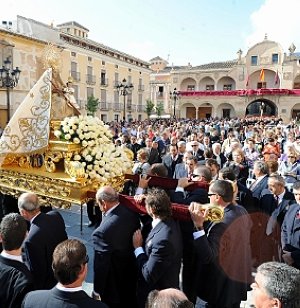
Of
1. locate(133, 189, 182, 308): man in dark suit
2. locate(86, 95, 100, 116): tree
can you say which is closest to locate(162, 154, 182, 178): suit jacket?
locate(133, 189, 182, 308): man in dark suit

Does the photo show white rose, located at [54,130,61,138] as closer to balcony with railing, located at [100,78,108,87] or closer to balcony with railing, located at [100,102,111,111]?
balcony with railing, located at [100,102,111,111]

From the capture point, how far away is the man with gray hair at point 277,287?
157 cm

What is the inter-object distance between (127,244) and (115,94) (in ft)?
114

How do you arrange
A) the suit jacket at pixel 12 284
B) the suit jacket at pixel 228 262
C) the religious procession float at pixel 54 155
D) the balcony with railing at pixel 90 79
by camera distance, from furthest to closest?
the balcony with railing at pixel 90 79 → the religious procession float at pixel 54 155 → the suit jacket at pixel 228 262 → the suit jacket at pixel 12 284

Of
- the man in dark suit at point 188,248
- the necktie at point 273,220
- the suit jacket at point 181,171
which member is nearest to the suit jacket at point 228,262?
the man in dark suit at point 188,248

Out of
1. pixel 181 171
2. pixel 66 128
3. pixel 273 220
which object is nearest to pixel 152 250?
pixel 66 128

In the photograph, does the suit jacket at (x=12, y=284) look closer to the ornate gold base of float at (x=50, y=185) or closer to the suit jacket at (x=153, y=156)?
the ornate gold base of float at (x=50, y=185)

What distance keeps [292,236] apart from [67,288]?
251 cm

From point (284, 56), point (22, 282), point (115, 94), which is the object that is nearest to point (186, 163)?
point (22, 282)

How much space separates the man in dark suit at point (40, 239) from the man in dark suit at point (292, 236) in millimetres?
2411

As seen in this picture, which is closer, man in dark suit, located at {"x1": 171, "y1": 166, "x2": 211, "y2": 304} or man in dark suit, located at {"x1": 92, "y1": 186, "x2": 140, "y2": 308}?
man in dark suit, located at {"x1": 92, "y1": 186, "x2": 140, "y2": 308}

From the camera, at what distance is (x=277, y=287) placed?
5.29 feet

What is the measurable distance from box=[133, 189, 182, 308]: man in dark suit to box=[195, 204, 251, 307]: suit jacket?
1.10 feet

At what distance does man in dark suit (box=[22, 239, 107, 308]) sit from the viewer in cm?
189
